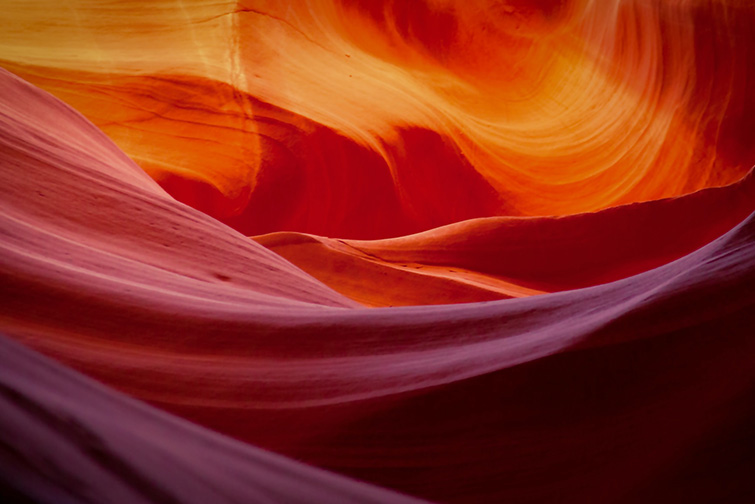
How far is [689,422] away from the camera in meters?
0.54

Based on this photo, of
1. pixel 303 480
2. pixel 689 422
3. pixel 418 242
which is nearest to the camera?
pixel 303 480

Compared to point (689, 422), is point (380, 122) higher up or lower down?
higher up

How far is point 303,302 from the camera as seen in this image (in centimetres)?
88

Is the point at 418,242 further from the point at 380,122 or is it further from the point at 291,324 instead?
the point at 291,324

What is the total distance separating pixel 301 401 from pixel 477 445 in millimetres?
159

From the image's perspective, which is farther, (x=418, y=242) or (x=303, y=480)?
(x=418, y=242)

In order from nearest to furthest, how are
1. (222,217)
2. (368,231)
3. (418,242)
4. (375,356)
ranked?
1. (375,356)
2. (418,242)
3. (222,217)
4. (368,231)

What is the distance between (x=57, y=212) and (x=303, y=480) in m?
0.56

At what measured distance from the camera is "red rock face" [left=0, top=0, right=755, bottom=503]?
0.45 metres

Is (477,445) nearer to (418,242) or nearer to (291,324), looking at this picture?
(291,324)

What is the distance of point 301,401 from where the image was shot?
589 millimetres

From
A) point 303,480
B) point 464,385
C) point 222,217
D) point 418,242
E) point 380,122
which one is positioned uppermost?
point 380,122

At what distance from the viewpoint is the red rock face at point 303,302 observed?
448 millimetres

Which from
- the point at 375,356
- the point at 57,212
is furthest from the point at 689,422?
the point at 57,212
